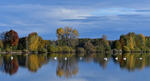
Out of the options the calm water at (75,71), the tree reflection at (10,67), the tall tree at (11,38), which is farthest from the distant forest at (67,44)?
the calm water at (75,71)

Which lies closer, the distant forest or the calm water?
the calm water

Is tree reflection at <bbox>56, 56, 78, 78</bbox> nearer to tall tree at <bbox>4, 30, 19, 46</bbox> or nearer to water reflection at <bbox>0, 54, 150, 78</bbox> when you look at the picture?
water reflection at <bbox>0, 54, 150, 78</bbox>

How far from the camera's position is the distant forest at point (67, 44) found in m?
78.6

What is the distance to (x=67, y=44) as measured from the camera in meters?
86.4

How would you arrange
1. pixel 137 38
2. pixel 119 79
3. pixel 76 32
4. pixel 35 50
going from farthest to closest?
pixel 137 38
pixel 76 32
pixel 35 50
pixel 119 79

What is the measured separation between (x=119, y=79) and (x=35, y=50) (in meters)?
60.7

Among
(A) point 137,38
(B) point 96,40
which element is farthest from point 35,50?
(A) point 137,38

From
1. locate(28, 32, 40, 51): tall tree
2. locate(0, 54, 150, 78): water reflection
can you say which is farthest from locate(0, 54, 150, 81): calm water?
locate(28, 32, 40, 51): tall tree

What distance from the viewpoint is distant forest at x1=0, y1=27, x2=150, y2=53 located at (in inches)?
3093

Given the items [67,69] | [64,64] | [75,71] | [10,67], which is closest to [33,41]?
[64,64]

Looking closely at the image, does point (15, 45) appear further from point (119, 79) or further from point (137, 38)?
point (119, 79)

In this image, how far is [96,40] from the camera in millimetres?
94188

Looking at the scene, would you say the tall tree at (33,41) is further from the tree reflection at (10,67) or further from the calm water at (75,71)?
the calm water at (75,71)

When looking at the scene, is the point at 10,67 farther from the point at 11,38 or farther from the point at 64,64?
the point at 11,38
